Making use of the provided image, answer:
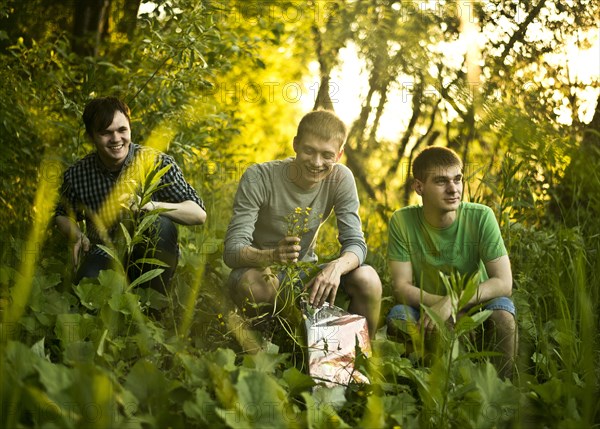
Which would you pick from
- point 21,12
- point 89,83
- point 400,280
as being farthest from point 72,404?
point 21,12

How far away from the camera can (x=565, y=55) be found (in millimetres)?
4211

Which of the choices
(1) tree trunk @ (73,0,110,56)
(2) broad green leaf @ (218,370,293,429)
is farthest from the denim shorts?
(1) tree trunk @ (73,0,110,56)

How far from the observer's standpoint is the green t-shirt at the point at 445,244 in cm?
313

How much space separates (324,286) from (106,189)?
1087mm

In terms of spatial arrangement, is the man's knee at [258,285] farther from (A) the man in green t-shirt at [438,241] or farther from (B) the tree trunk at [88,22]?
(B) the tree trunk at [88,22]

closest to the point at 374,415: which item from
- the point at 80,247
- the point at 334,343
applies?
the point at 334,343

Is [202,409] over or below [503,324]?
below

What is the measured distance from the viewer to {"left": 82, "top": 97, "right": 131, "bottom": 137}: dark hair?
120 inches

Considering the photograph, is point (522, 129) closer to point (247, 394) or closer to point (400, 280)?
point (400, 280)

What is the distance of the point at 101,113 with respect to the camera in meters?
3.07

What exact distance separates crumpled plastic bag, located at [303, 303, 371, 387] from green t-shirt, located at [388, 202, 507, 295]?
0.54m

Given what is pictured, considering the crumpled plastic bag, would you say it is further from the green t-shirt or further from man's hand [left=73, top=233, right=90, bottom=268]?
man's hand [left=73, top=233, right=90, bottom=268]

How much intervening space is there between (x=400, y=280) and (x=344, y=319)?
1.70 feet

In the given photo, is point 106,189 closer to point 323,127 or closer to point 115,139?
point 115,139
